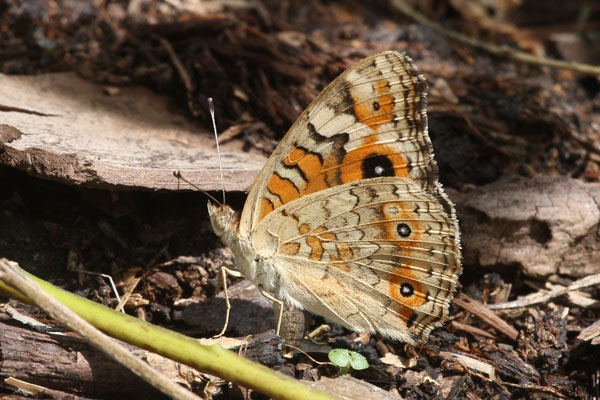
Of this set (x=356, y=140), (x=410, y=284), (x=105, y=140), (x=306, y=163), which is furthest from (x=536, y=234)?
(x=105, y=140)

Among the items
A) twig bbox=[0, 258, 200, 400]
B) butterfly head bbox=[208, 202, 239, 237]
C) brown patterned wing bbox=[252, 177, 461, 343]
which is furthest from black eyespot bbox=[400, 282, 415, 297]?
twig bbox=[0, 258, 200, 400]

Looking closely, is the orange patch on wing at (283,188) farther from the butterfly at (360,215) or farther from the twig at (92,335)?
the twig at (92,335)

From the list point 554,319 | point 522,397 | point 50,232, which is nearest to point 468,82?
point 554,319

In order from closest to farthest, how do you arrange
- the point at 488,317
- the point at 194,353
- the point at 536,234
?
the point at 194,353, the point at 488,317, the point at 536,234

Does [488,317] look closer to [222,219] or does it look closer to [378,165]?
[378,165]

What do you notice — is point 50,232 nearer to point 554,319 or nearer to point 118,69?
point 118,69
